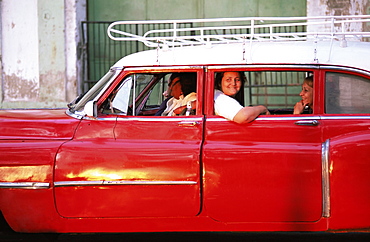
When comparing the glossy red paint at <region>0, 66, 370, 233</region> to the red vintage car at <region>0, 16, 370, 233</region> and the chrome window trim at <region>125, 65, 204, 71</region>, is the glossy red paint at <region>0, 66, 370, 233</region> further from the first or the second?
the chrome window trim at <region>125, 65, 204, 71</region>

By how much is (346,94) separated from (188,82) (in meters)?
1.28

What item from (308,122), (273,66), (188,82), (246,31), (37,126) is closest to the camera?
(308,122)

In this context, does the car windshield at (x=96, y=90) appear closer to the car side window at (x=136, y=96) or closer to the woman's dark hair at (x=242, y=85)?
the car side window at (x=136, y=96)

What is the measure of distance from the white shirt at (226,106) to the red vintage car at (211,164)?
0.06 meters

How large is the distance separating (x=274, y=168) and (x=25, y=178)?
182 cm

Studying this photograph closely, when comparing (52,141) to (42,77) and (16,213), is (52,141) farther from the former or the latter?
(42,77)

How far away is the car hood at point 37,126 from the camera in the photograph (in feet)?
15.6

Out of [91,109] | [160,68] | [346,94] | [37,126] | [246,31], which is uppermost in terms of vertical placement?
[246,31]

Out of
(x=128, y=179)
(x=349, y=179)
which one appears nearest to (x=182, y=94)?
(x=128, y=179)

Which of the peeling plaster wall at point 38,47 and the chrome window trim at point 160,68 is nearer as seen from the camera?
the chrome window trim at point 160,68

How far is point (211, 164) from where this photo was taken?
433 centimetres

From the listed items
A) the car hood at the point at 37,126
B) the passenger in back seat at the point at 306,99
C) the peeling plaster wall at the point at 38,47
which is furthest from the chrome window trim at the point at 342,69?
the peeling plaster wall at the point at 38,47

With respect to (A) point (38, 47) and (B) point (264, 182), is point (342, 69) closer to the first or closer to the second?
(B) point (264, 182)

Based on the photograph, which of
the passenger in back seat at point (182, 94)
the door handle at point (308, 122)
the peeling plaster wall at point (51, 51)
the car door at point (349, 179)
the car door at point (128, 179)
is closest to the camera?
the car door at point (349, 179)
